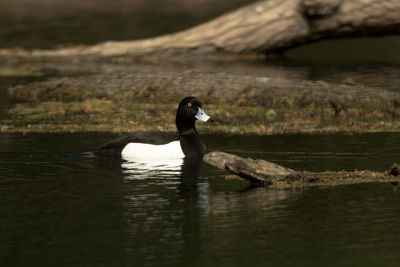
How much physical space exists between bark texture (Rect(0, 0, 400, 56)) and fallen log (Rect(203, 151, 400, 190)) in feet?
47.7

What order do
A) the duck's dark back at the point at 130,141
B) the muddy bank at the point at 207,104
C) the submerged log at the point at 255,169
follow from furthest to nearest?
1. the muddy bank at the point at 207,104
2. the duck's dark back at the point at 130,141
3. the submerged log at the point at 255,169

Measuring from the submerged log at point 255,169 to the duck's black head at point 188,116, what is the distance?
3.88 m

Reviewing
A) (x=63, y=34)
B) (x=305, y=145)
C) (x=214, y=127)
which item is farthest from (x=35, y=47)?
(x=305, y=145)

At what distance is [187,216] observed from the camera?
34.1 ft

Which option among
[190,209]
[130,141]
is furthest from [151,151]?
[190,209]

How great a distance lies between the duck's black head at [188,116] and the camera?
15.9 meters

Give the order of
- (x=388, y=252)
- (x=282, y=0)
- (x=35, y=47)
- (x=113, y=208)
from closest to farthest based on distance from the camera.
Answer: (x=388, y=252) → (x=113, y=208) → (x=282, y=0) → (x=35, y=47)

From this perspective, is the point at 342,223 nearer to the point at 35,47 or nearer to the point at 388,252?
the point at 388,252

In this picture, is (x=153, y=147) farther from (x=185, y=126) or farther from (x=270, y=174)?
(x=270, y=174)

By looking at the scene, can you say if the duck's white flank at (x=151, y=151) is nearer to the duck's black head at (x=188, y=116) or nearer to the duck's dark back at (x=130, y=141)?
the duck's dark back at (x=130, y=141)

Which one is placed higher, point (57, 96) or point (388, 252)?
point (57, 96)

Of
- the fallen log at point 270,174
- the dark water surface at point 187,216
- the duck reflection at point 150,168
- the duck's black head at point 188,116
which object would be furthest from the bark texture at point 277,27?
the fallen log at point 270,174

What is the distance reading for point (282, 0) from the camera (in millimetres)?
26922

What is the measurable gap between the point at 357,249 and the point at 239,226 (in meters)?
1.44
